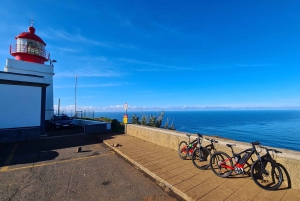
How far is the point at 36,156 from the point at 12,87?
667 centimetres

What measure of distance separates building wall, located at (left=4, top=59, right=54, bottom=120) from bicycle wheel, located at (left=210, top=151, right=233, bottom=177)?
17.5 metres

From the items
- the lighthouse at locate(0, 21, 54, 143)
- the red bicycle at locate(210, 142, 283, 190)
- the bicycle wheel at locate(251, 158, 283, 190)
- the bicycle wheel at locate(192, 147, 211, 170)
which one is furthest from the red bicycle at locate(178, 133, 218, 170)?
the lighthouse at locate(0, 21, 54, 143)

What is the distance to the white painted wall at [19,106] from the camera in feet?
32.4

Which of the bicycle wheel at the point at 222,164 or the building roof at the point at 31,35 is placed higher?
the building roof at the point at 31,35

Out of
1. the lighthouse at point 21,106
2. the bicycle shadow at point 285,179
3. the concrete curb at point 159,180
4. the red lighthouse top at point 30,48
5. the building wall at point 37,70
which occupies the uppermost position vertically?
the red lighthouse top at point 30,48

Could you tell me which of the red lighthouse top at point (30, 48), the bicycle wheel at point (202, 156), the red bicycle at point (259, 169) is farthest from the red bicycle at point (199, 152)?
the red lighthouse top at point (30, 48)

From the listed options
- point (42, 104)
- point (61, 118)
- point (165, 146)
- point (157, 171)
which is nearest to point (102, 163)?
point (157, 171)

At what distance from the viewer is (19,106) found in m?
10.4

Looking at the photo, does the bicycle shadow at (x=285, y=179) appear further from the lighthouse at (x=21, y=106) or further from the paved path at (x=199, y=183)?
the lighthouse at (x=21, y=106)

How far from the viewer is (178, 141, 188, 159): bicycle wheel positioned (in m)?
5.62

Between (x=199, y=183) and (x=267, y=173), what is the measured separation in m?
1.61

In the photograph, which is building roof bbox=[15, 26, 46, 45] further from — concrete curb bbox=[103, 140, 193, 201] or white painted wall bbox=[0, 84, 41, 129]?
concrete curb bbox=[103, 140, 193, 201]

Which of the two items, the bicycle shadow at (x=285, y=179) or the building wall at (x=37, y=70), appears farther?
the building wall at (x=37, y=70)

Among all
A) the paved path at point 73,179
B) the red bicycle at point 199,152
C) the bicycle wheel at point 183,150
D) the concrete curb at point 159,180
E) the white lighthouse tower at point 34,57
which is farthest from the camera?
the white lighthouse tower at point 34,57
